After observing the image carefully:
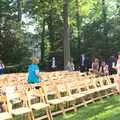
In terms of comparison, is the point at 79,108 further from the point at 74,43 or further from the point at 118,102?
the point at 74,43

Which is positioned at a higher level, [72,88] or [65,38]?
[65,38]

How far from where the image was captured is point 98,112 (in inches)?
612

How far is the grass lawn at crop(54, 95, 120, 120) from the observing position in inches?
571

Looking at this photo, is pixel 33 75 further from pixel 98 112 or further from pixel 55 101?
pixel 98 112

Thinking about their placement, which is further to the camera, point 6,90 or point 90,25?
point 90,25

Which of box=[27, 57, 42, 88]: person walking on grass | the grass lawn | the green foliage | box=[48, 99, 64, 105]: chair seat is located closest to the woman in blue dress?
box=[27, 57, 42, 88]: person walking on grass

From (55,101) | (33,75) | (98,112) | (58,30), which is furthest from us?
(58,30)

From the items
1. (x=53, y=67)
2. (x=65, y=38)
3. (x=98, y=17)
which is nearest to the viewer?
(x=65, y=38)

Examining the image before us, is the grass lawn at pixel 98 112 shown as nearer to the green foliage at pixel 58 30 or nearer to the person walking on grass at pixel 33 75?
the person walking on grass at pixel 33 75

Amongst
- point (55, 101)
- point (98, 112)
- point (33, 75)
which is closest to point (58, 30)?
point (33, 75)

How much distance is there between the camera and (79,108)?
16750mm

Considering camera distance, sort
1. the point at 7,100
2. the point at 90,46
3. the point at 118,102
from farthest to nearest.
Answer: the point at 90,46 < the point at 118,102 < the point at 7,100

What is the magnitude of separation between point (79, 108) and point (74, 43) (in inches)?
1287

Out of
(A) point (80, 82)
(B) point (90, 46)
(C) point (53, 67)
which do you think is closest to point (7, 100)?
(A) point (80, 82)
